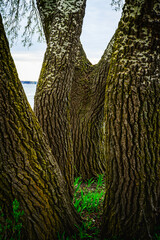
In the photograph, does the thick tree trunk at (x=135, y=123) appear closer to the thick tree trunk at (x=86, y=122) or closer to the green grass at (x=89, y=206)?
the green grass at (x=89, y=206)

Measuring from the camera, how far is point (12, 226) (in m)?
2.00

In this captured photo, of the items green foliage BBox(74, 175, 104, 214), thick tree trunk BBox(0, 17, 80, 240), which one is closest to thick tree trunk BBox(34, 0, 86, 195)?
green foliage BBox(74, 175, 104, 214)

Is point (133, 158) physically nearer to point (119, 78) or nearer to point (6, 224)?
point (119, 78)

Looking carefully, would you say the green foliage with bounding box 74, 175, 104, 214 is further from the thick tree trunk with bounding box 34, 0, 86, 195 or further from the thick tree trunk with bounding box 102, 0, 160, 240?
the thick tree trunk with bounding box 102, 0, 160, 240

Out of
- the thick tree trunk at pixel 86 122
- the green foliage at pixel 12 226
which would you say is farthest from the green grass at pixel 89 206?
the green foliage at pixel 12 226

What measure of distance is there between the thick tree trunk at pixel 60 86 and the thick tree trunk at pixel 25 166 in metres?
0.95

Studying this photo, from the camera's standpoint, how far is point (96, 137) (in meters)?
4.35

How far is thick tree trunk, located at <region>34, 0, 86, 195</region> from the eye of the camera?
10.3 feet

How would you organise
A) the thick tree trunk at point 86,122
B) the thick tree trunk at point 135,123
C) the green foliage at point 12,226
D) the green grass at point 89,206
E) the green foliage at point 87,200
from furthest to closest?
the thick tree trunk at point 86,122
the green foliage at point 87,200
the green grass at point 89,206
the thick tree trunk at point 135,123
the green foliage at point 12,226

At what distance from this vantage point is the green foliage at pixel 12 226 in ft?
6.09

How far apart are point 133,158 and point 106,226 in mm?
867

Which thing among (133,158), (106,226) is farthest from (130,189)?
(106,226)

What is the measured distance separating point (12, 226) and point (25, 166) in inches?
22.9

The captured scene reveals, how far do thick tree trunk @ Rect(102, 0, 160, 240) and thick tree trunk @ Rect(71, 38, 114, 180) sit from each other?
1.87 meters
